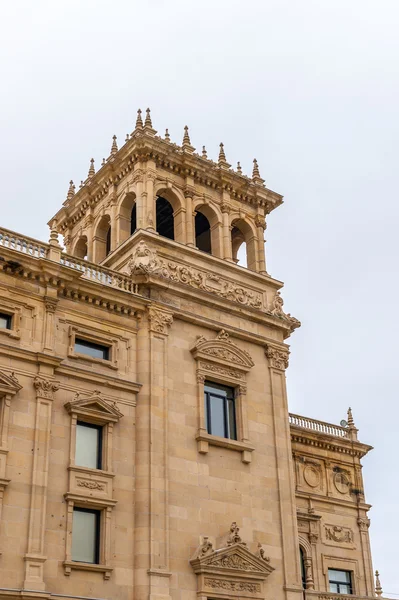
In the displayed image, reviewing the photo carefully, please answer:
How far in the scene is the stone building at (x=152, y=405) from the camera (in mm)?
Answer: 27484

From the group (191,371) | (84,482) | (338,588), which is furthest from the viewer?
(338,588)

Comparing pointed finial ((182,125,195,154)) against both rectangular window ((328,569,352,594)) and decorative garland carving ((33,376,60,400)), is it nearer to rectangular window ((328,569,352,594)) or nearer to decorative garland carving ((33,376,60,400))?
decorative garland carving ((33,376,60,400))

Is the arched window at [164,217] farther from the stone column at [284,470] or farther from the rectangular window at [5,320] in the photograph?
the rectangular window at [5,320]

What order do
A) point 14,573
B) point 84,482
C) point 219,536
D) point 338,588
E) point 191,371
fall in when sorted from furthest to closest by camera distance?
point 338,588, point 191,371, point 219,536, point 84,482, point 14,573

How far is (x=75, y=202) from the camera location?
41250 mm

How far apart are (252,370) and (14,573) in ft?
45.0

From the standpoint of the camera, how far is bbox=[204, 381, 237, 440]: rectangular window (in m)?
33.2

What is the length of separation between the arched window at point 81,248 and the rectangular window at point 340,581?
19545mm

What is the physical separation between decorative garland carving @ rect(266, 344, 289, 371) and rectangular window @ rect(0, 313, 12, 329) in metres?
11.9

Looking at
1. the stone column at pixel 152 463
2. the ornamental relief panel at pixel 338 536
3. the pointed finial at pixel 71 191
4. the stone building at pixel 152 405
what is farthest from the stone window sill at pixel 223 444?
the pointed finial at pixel 71 191

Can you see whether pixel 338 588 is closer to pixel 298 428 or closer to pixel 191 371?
pixel 298 428

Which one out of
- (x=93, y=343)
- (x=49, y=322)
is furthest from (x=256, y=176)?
(x=49, y=322)

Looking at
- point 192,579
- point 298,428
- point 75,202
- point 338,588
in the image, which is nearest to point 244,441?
point 192,579

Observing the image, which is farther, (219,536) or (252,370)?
(252,370)
